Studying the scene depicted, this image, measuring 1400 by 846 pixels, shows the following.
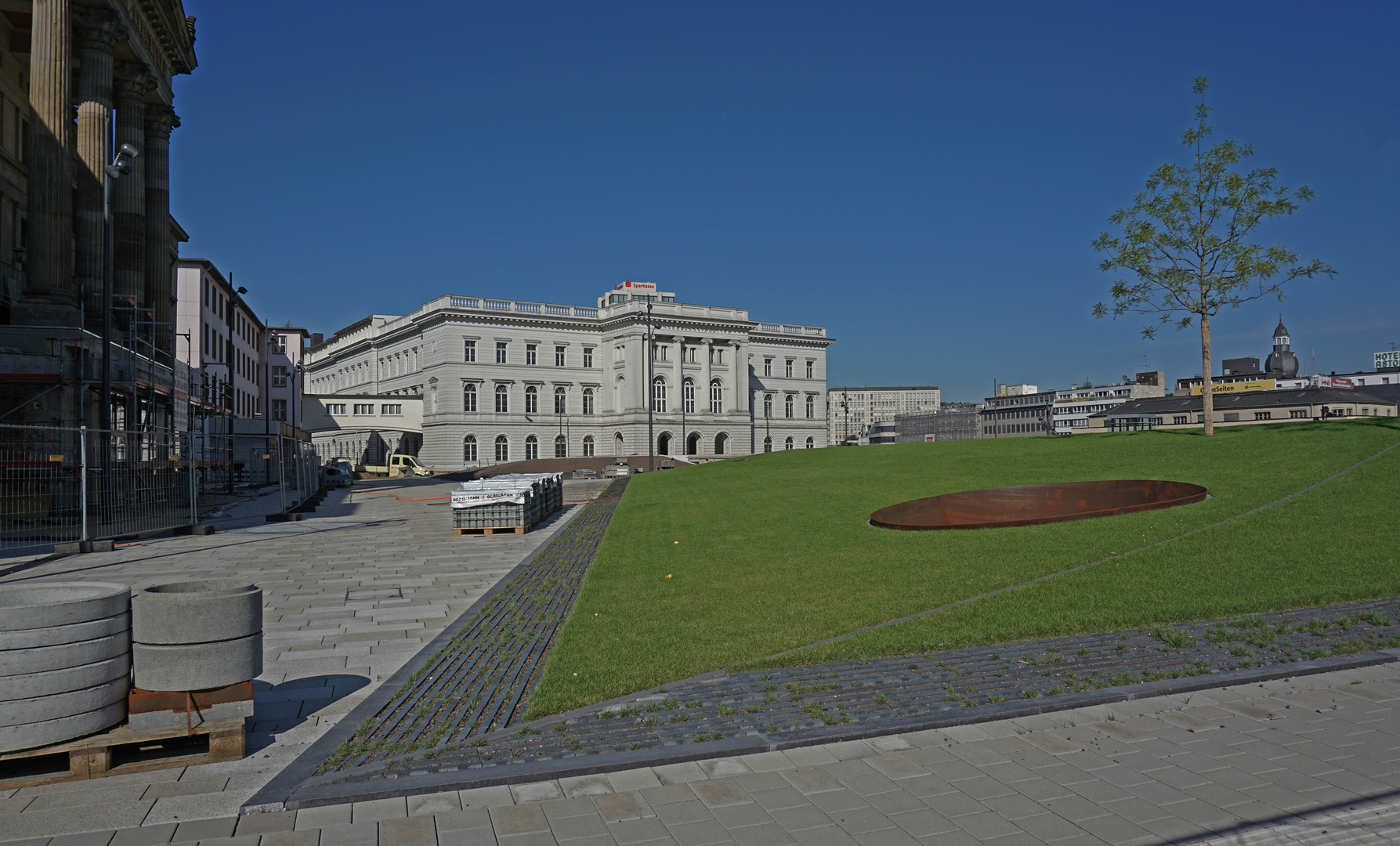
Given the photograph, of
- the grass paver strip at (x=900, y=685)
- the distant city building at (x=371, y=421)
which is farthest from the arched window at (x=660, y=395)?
the grass paver strip at (x=900, y=685)

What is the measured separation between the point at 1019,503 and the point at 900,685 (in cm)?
1280

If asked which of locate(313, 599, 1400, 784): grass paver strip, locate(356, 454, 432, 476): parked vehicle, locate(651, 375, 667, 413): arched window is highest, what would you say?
locate(651, 375, 667, 413): arched window

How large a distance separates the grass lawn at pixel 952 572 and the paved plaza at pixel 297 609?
179 cm

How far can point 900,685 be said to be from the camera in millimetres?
6875

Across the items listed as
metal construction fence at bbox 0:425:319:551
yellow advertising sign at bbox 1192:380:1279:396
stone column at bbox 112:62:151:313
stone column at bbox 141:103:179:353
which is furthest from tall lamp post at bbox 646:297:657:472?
yellow advertising sign at bbox 1192:380:1279:396

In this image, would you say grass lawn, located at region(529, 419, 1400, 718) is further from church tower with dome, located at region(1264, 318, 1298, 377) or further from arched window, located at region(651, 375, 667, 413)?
church tower with dome, located at region(1264, 318, 1298, 377)

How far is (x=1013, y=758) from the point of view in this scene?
5.44m

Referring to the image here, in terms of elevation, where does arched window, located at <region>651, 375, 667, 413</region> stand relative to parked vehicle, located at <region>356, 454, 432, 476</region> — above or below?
above

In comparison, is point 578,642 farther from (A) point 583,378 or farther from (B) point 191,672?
(A) point 583,378

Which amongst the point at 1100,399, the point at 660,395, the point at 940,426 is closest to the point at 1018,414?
the point at 1100,399

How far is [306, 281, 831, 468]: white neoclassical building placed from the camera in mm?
79688

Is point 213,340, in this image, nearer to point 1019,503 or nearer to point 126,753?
point 1019,503

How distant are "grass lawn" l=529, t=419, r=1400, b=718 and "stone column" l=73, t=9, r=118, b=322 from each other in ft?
65.0

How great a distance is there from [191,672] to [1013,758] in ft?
17.2
